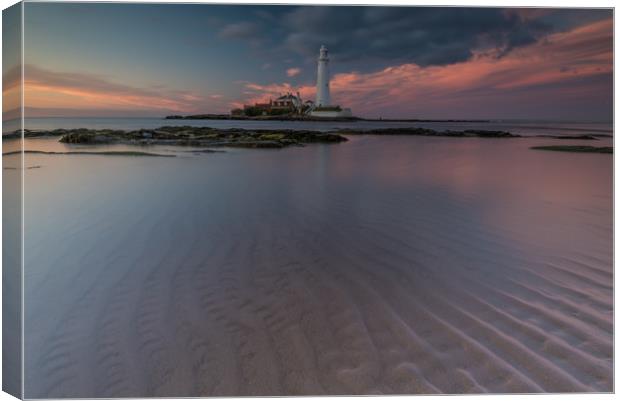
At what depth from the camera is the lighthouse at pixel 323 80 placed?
2953mm

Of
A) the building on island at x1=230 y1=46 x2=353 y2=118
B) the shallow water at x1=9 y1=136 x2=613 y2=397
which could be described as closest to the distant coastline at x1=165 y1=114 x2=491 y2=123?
the building on island at x1=230 y1=46 x2=353 y2=118

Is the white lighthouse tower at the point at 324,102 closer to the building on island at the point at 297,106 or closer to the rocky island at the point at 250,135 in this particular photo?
the building on island at the point at 297,106

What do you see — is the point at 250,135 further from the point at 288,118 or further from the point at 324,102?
the point at 324,102

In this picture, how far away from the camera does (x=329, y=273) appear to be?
2697 millimetres

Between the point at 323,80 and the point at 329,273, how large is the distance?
1335mm

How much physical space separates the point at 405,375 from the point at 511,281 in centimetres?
97

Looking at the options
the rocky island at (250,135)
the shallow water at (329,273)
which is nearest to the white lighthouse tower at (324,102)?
the rocky island at (250,135)

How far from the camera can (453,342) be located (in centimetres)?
220

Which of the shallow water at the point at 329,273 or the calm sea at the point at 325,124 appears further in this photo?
the calm sea at the point at 325,124

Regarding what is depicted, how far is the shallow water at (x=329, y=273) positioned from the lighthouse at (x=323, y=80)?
0.78 meters

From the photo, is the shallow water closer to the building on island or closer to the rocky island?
the rocky island

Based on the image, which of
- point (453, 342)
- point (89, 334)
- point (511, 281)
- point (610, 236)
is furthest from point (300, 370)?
point (610, 236)

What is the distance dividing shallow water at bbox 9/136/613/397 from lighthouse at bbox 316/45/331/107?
0.78 meters

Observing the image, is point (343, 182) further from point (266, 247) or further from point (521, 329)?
point (521, 329)
